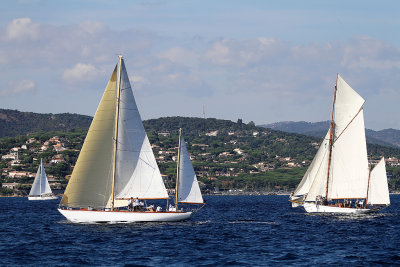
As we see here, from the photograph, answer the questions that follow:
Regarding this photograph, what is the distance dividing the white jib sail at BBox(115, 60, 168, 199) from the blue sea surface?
340 cm

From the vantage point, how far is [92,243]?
53.2 m

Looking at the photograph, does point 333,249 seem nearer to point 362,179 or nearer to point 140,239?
point 140,239

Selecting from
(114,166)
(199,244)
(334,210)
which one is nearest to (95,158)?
(114,166)

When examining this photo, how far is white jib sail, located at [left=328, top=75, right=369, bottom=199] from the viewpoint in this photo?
8650 cm

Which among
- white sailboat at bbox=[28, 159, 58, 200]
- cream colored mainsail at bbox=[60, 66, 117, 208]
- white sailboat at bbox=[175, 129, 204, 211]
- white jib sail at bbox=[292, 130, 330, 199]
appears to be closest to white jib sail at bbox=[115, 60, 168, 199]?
cream colored mainsail at bbox=[60, 66, 117, 208]

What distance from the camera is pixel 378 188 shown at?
3578 inches

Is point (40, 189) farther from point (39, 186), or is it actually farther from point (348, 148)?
point (348, 148)

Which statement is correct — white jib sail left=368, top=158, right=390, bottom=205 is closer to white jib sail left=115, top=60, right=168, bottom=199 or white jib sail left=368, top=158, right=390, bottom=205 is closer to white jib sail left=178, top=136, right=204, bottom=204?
white jib sail left=178, top=136, right=204, bottom=204

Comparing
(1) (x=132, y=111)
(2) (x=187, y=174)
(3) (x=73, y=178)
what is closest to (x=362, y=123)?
(2) (x=187, y=174)

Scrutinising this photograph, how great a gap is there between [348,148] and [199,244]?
1525 inches

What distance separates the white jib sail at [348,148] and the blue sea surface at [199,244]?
41.2ft

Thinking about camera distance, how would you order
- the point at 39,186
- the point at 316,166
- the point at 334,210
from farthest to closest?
1. the point at 39,186
2. the point at 316,166
3. the point at 334,210

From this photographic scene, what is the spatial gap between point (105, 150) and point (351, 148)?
120 ft

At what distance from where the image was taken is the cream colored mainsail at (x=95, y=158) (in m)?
63.2
